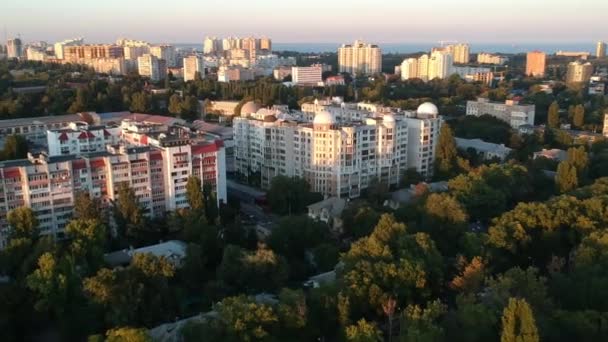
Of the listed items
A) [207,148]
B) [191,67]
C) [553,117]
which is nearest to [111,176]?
[207,148]

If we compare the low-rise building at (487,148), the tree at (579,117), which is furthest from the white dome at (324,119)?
the tree at (579,117)

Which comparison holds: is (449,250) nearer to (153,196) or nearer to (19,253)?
(153,196)

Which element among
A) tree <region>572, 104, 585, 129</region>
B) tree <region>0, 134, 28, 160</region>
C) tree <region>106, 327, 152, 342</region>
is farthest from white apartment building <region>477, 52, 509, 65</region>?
tree <region>106, 327, 152, 342</region>

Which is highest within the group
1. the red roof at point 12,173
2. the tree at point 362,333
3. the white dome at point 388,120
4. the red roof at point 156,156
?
the white dome at point 388,120

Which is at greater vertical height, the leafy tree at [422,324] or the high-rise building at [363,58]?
the high-rise building at [363,58]

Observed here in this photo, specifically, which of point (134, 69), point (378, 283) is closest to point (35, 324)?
point (378, 283)

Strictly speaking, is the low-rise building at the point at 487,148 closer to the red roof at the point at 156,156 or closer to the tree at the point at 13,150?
the red roof at the point at 156,156

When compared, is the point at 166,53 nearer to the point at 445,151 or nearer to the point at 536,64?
the point at 536,64

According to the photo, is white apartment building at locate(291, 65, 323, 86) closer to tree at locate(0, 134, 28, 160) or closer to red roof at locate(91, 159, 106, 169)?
tree at locate(0, 134, 28, 160)
